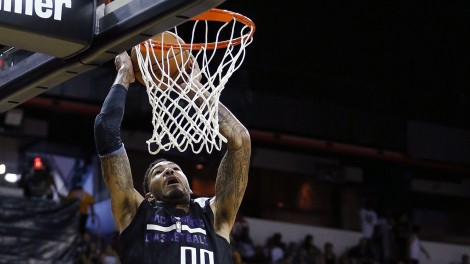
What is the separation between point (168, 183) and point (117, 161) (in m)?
0.28

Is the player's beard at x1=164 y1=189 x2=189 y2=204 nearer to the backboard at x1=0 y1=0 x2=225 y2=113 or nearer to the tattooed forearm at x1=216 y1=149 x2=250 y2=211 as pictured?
the tattooed forearm at x1=216 y1=149 x2=250 y2=211

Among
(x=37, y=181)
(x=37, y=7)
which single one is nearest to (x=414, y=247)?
(x=37, y=181)

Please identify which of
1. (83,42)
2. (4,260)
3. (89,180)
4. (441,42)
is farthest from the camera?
(441,42)

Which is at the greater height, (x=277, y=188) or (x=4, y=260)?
(x=277, y=188)

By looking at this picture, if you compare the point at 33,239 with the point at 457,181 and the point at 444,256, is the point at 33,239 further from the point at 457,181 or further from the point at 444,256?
the point at 457,181

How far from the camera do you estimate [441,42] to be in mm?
15336

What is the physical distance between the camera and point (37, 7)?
3.03 metres

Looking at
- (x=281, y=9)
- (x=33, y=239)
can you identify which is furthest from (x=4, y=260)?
(x=281, y=9)

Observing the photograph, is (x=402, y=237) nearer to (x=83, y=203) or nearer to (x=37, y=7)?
(x=83, y=203)

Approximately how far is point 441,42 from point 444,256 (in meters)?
3.71

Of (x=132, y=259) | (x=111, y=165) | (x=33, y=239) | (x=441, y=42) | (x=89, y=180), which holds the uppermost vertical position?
(x=441, y=42)

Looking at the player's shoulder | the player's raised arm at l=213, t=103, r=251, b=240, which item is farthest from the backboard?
the player's raised arm at l=213, t=103, r=251, b=240

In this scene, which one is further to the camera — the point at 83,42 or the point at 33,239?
the point at 33,239

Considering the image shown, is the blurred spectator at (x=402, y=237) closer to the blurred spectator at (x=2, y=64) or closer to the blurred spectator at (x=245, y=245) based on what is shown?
the blurred spectator at (x=245, y=245)
